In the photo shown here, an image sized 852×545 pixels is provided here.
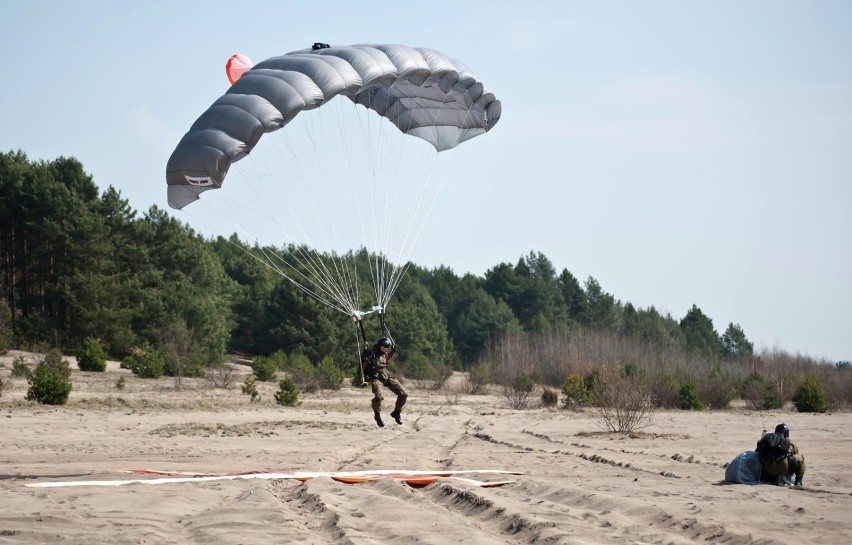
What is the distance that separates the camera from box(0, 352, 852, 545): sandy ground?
7.41m

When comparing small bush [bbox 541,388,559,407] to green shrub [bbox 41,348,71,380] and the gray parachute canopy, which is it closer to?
green shrub [bbox 41,348,71,380]

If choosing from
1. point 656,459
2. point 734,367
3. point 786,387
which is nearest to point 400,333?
point 734,367

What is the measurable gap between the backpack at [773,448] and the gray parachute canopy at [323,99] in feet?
23.2

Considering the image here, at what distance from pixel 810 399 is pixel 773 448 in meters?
→ 19.5

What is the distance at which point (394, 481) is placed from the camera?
10070 mm

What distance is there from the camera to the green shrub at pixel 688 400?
1126 inches

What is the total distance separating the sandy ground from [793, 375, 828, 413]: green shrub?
2.97m

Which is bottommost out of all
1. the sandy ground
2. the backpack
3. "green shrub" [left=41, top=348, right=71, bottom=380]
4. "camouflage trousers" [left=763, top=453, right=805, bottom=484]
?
the sandy ground

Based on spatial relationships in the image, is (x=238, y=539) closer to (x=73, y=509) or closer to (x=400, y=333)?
(x=73, y=509)

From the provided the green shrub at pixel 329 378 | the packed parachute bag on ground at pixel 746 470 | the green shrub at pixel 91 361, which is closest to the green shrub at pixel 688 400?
the green shrub at pixel 329 378

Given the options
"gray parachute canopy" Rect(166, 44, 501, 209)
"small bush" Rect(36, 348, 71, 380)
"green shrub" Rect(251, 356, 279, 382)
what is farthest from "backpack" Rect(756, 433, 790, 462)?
"green shrub" Rect(251, 356, 279, 382)

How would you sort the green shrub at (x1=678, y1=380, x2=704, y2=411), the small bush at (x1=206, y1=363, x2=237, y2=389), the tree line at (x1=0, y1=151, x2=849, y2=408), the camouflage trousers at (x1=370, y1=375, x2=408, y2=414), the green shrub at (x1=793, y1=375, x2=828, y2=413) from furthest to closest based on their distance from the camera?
the tree line at (x1=0, y1=151, x2=849, y2=408) → the small bush at (x1=206, y1=363, x2=237, y2=389) → the green shrub at (x1=793, y1=375, x2=828, y2=413) → the green shrub at (x1=678, y1=380, x2=704, y2=411) → the camouflage trousers at (x1=370, y1=375, x2=408, y2=414)

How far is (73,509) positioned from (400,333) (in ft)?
144

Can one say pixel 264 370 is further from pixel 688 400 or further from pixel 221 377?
pixel 688 400
